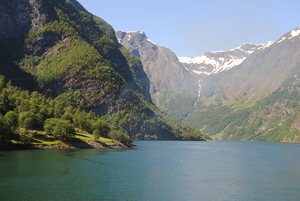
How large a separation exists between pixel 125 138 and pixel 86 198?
441 feet

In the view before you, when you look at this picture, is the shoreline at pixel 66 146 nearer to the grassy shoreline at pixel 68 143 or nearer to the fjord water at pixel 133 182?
the grassy shoreline at pixel 68 143

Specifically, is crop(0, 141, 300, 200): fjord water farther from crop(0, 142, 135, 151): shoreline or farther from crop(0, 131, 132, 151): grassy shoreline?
crop(0, 131, 132, 151): grassy shoreline

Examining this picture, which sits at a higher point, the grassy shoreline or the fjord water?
the grassy shoreline

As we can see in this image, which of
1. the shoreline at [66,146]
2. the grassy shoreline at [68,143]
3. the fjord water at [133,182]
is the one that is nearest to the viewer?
the fjord water at [133,182]

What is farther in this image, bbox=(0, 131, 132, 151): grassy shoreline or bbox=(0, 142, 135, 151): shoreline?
bbox=(0, 131, 132, 151): grassy shoreline

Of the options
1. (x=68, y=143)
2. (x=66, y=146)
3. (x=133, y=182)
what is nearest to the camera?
(x=133, y=182)

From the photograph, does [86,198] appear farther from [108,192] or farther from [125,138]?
[125,138]

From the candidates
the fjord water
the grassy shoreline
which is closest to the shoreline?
the grassy shoreline

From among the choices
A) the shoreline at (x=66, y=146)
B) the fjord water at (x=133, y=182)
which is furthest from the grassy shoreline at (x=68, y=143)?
the fjord water at (x=133, y=182)

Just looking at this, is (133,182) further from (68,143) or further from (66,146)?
(68,143)

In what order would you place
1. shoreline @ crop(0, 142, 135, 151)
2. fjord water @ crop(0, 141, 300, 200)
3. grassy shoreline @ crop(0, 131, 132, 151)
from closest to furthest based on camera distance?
1. fjord water @ crop(0, 141, 300, 200)
2. shoreline @ crop(0, 142, 135, 151)
3. grassy shoreline @ crop(0, 131, 132, 151)

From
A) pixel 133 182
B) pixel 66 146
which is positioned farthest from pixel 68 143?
pixel 133 182

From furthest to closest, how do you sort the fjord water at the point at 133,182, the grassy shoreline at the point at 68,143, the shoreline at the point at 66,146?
the grassy shoreline at the point at 68,143 < the shoreline at the point at 66,146 < the fjord water at the point at 133,182

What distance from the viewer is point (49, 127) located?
142375 mm
